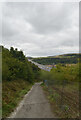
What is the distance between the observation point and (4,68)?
11266 millimetres

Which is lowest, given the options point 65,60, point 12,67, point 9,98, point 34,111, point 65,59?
point 9,98

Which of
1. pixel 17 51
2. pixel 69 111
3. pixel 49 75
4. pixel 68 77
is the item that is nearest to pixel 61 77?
pixel 49 75

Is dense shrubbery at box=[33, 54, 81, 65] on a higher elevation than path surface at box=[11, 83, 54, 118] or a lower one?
higher

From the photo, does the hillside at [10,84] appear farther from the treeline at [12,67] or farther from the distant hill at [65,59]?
the distant hill at [65,59]

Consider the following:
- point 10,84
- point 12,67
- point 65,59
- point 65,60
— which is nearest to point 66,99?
point 10,84

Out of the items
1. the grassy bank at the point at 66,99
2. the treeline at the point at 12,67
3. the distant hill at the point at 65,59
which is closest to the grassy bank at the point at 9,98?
the treeline at the point at 12,67

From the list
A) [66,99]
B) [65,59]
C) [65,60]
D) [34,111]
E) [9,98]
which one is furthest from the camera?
[65,59]

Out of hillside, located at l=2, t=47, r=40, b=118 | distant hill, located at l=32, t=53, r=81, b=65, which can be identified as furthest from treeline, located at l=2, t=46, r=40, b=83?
distant hill, located at l=32, t=53, r=81, b=65

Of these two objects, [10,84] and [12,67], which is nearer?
[10,84]

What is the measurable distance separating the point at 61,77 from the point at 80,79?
82.5 inches

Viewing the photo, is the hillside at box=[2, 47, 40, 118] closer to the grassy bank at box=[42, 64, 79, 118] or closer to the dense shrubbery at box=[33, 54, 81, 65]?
the grassy bank at box=[42, 64, 79, 118]

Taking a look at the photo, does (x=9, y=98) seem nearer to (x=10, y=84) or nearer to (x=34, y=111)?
(x=34, y=111)

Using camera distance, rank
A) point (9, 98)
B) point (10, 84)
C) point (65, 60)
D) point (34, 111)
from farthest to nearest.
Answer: point (65, 60) → point (10, 84) → point (9, 98) → point (34, 111)

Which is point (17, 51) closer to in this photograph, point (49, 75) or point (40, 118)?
point (49, 75)
